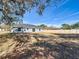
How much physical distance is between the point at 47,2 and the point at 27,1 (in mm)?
1637

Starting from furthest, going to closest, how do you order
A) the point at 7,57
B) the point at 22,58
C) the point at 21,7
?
1. the point at 21,7
2. the point at 7,57
3. the point at 22,58

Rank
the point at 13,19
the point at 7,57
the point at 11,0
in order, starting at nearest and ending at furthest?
the point at 7,57 → the point at 11,0 → the point at 13,19

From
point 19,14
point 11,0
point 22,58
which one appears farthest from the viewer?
point 19,14

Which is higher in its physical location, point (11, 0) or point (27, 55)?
point (11, 0)

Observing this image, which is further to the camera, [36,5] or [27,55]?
[36,5]

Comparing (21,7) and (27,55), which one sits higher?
(21,7)

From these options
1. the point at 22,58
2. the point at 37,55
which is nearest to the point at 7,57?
the point at 22,58

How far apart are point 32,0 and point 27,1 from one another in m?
0.48

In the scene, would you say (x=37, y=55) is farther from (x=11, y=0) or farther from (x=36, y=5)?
(x=11, y=0)

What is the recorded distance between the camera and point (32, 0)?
504 inches

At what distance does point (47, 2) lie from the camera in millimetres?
12773

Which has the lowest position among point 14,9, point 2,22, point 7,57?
point 7,57

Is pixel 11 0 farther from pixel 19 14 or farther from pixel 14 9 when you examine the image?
pixel 19 14

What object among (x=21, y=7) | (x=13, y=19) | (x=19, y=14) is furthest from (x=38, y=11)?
(x=13, y=19)
